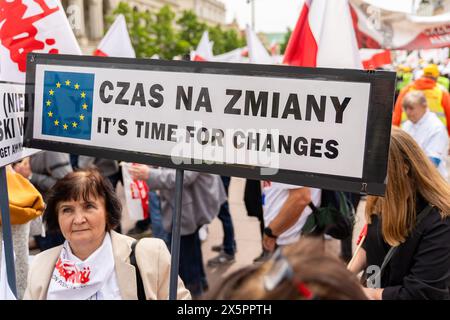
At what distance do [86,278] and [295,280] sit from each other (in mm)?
1180

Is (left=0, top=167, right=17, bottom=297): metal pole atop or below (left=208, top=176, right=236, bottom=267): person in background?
atop

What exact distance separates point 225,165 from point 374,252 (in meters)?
0.89

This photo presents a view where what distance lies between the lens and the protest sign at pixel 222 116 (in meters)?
1.45

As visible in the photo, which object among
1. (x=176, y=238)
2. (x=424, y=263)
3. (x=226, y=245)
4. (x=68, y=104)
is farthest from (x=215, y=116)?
(x=226, y=245)

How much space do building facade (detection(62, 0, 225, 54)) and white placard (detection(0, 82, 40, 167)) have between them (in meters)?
1.04

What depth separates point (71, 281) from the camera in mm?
1840

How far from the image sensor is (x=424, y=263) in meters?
1.79

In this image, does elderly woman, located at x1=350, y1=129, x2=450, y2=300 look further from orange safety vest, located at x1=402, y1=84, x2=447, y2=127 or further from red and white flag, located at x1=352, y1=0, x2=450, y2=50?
orange safety vest, located at x1=402, y1=84, x2=447, y2=127

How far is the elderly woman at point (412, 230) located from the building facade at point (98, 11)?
2.18 metres

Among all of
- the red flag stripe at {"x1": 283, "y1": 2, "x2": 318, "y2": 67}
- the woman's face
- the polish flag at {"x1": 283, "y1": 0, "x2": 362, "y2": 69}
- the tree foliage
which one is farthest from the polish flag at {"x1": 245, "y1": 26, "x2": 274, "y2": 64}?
the tree foliage

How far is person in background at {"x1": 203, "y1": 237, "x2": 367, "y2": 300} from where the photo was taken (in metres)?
0.91

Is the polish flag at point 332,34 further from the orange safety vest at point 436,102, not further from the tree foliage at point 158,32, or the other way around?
the tree foliage at point 158,32
